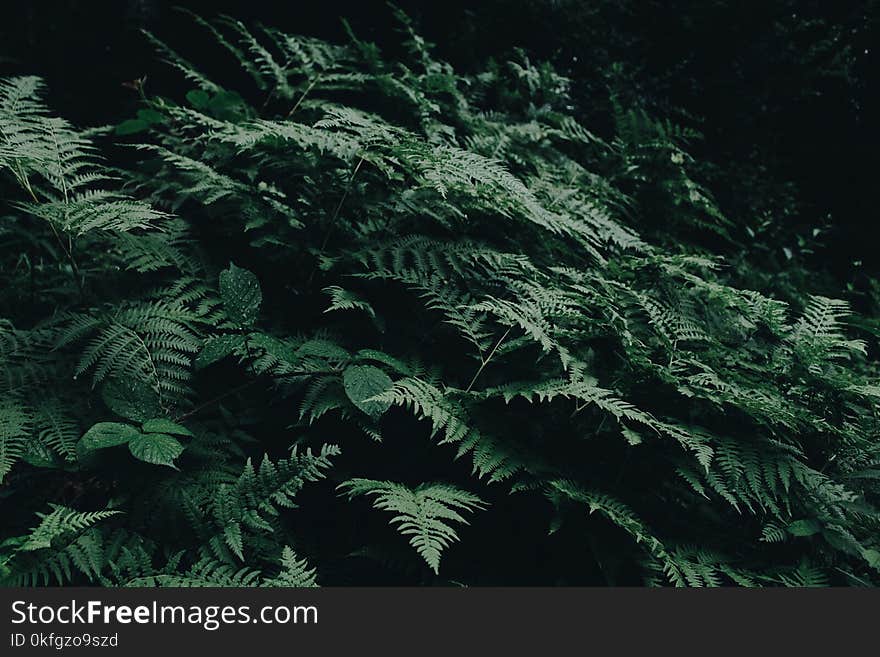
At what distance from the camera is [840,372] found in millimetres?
2711

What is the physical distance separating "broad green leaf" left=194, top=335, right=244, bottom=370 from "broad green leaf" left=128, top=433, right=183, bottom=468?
293 millimetres

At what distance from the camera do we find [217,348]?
2115mm

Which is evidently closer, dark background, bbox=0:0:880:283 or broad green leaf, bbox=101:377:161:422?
broad green leaf, bbox=101:377:161:422

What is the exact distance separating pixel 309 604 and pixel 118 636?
53 centimetres

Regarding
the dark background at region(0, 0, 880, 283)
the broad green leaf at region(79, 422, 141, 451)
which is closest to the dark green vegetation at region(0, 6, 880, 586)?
the broad green leaf at region(79, 422, 141, 451)

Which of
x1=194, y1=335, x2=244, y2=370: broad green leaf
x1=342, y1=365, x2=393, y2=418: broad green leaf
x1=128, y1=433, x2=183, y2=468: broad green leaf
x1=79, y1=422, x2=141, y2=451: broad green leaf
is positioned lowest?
x1=128, y1=433, x2=183, y2=468: broad green leaf

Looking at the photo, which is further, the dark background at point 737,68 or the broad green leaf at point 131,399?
the dark background at point 737,68

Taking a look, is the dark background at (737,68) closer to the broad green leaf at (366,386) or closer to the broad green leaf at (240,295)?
the broad green leaf at (240,295)

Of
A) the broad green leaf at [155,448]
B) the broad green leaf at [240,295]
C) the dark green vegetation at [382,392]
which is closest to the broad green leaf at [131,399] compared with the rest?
the dark green vegetation at [382,392]

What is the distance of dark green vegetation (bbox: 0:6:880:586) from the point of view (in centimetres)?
196

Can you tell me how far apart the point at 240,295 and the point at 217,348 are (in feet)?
0.77

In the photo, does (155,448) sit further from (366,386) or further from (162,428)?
A: (366,386)

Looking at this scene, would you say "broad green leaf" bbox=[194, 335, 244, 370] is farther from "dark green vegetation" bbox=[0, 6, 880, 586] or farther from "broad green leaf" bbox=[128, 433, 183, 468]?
"broad green leaf" bbox=[128, 433, 183, 468]

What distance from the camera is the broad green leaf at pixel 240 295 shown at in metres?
2.20
